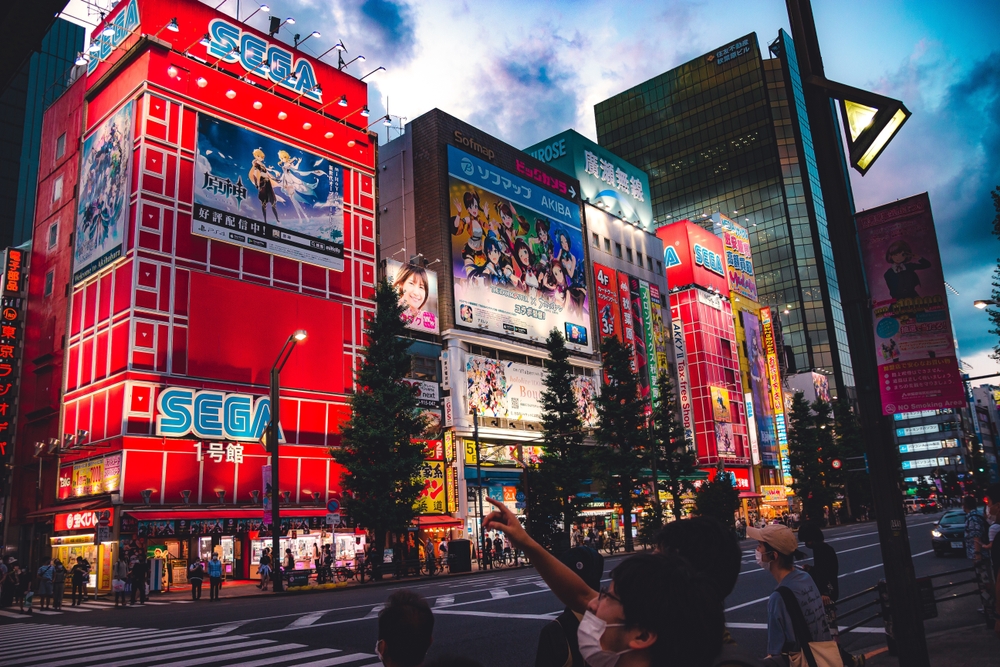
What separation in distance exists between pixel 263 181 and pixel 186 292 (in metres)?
7.16

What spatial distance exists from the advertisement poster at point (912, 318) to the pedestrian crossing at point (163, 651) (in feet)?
23.0

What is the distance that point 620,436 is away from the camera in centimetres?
4084

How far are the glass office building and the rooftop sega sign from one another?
45.4 metres

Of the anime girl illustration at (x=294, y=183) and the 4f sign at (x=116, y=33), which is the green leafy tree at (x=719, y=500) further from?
the 4f sign at (x=116, y=33)

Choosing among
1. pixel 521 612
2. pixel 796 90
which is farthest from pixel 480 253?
pixel 796 90

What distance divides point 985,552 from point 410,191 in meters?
42.5

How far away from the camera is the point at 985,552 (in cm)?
1059

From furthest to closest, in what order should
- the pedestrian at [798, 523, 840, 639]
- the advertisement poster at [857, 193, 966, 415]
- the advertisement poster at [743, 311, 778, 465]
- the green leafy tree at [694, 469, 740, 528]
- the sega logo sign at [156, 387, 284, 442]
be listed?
the advertisement poster at [743, 311, 778, 465], the green leafy tree at [694, 469, 740, 528], the sega logo sign at [156, 387, 284, 442], the pedestrian at [798, 523, 840, 639], the advertisement poster at [857, 193, 966, 415]

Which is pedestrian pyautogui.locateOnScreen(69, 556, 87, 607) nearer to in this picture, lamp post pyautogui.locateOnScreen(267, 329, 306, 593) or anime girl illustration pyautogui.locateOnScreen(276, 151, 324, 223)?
lamp post pyautogui.locateOnScreen(267, 329, 306, 593)

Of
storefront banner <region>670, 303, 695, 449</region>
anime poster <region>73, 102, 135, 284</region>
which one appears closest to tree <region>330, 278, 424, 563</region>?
anime poster <region>73, 102, 135, 284</region>

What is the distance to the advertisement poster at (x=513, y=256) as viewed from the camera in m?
47.6

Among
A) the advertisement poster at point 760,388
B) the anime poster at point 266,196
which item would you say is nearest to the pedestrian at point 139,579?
the anime poster at point 266,196

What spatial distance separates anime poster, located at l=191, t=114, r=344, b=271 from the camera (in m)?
34.5

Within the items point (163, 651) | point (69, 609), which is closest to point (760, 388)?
point (69, 609)
